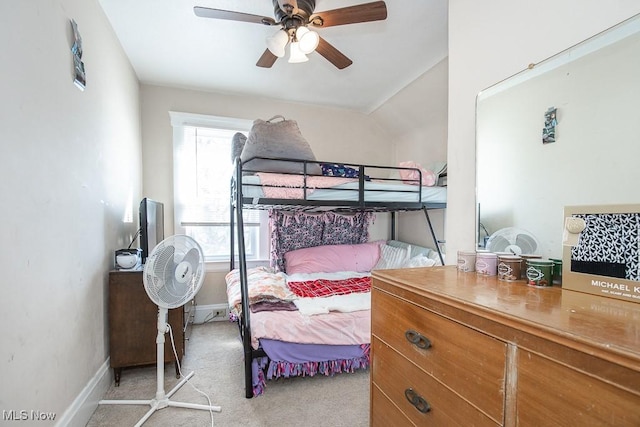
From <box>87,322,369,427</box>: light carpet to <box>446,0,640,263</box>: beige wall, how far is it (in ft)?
3.85

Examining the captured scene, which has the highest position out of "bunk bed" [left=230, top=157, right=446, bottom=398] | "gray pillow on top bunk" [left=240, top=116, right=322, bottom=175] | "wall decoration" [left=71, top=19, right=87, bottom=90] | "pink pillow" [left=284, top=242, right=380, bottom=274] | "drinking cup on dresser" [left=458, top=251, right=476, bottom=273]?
"wall decoration" [left=71, top=19, right=87, bottom=90]

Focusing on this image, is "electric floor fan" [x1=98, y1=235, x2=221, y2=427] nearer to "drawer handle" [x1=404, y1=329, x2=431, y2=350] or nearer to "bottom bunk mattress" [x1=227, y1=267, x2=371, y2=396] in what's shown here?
"bottom bunk mattress" [x1=227, y1=267, x2=371, y2=396]

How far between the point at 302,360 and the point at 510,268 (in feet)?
4.82

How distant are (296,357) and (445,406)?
4.47ft

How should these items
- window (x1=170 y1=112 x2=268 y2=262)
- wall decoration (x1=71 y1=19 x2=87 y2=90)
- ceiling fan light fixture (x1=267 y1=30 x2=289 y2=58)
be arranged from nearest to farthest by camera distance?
wall decoration (x1=71 y1=19 x2=87 y2=90)
ceiling fan light fixture (x1=267 y1=30 x2=289 y2=58)
window (x1=170 y1=112 x2=268 y2=262)

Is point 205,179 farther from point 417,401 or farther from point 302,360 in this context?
point 417,401

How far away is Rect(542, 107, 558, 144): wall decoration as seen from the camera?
91 cm

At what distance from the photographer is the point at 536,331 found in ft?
1.76

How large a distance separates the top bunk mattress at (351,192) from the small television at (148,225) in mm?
758

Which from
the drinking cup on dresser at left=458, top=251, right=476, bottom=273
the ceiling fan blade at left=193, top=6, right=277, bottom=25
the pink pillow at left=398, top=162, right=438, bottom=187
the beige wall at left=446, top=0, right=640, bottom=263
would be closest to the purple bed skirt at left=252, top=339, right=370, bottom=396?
the beige wall at left=446, top=0, right=640, bottom=263

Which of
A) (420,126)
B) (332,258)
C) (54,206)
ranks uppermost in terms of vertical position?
(420,126)

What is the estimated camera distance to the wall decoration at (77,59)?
1557mm

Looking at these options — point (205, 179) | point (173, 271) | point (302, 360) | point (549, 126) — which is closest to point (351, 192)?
point (302, 360)

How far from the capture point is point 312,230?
3.53 metres
